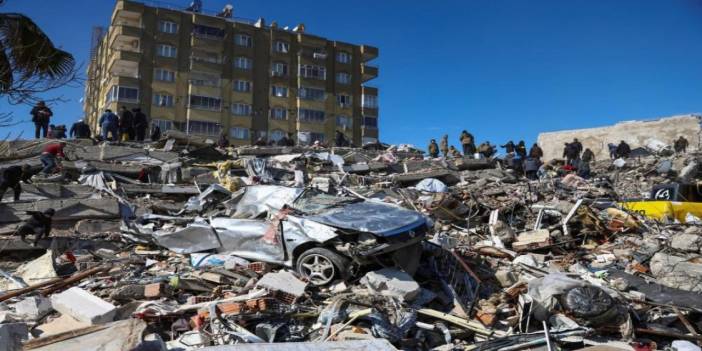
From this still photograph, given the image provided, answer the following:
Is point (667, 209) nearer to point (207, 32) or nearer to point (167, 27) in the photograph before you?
point (207, 32)

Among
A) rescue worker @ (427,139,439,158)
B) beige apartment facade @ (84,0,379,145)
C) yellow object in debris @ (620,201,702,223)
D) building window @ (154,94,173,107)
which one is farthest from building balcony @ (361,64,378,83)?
yellow object in debris @ (620,201,702,223)

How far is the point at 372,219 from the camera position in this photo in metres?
6.59

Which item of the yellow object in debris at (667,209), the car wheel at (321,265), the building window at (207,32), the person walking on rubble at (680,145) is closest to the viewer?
the car wheel at (321,265)

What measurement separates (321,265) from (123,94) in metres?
39.7

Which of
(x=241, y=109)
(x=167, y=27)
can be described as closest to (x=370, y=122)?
(x=241, y=109)

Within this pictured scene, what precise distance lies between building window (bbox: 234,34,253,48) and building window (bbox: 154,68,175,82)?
730 cm

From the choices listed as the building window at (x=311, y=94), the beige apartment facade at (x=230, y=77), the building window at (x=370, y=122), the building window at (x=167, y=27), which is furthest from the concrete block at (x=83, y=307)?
the building window at (x=370, y=122)

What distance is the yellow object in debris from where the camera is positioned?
11203mm

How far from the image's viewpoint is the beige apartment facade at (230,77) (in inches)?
1661

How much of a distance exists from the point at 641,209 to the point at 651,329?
6806 mm

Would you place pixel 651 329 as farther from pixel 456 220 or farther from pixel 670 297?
pixel 456 220

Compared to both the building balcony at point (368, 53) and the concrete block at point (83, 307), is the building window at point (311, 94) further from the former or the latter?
the concrete block at point (83, 307)

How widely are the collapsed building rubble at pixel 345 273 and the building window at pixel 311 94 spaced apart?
37.7m

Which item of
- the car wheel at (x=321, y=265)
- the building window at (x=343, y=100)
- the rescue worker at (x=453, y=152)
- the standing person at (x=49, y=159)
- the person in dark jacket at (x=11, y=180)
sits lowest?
the car wheel at (x=321, y=265)
